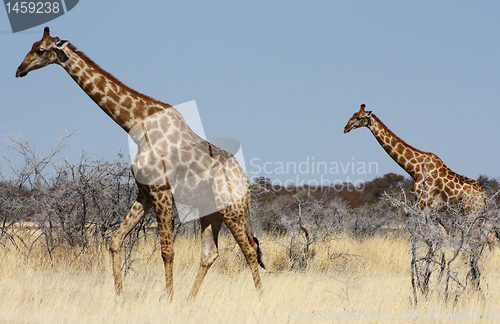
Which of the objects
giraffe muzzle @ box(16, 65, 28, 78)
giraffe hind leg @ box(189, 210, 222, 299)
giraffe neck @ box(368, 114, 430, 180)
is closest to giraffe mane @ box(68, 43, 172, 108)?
giraffe muzzle @ box(16, 65, 28, 78)

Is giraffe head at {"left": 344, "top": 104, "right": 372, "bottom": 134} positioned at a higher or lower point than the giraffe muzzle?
higher

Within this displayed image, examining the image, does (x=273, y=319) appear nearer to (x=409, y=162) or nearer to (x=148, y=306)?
(x=148, y=306)

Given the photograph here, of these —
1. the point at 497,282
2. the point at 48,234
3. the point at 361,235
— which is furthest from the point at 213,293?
the point at 361,235

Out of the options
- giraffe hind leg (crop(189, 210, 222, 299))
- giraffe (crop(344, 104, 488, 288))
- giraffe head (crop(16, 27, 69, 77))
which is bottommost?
giraffe hind leg (crop(189, 210, 222, 299))

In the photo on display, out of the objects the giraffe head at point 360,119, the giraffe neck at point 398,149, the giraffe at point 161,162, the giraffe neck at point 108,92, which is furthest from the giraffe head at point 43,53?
the giraffe neck at point 398,149

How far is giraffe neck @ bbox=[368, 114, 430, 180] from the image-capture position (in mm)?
9680

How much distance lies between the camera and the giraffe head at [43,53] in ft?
17.5

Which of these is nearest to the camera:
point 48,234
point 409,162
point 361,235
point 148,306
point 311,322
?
point 311,322

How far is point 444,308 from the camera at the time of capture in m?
5.21

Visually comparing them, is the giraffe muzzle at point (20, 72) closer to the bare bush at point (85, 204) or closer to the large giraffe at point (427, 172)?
the bare bush at point (85, 204)

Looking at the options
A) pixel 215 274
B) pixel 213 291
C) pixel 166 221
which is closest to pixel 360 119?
pixel 215 274

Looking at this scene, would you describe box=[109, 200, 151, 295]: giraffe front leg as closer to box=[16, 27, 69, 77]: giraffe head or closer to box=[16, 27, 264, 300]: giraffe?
box=[16, 27, 264, 300]: giraffe

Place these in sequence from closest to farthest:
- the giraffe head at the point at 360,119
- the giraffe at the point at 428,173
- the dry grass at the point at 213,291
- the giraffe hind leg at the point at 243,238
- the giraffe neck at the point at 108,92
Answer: the dry grass at the point at 213,291 → the giraffe neck at the point at 108,92 → the giraffe hind leg at the point at 243,238 → the giraffe at the point at 428,173 → the giraffe head at the point at 360,119

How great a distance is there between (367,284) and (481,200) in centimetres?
383
